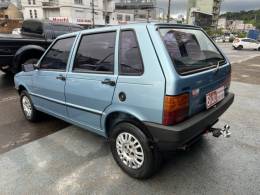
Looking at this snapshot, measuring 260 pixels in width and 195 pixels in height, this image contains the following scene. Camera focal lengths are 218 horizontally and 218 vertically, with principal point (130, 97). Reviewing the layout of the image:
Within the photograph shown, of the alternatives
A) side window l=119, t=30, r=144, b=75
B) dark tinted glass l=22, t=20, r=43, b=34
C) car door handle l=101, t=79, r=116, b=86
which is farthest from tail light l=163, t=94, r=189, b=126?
dark tinted glass l=22, t=20, r=43, b=34

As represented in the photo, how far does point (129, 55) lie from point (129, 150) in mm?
1070

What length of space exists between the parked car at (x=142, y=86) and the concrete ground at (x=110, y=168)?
0.24 meters

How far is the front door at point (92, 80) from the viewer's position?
250 cm

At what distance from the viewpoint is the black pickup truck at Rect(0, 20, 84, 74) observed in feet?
20.0

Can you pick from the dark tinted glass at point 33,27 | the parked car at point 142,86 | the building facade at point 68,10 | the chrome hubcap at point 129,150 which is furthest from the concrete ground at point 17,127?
the building facade at point 68,10

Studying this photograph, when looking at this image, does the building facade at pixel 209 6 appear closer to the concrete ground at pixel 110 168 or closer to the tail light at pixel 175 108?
the concrete ground at pixel 110 168

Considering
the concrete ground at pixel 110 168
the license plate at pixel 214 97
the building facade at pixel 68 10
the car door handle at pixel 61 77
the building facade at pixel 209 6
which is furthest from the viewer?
the building facade at pixel 209 6

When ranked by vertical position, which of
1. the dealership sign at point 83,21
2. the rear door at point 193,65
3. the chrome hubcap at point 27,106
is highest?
the dealership sign at point 83,21

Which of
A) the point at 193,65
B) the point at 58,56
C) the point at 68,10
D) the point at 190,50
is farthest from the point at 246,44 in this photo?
the point at 68,10

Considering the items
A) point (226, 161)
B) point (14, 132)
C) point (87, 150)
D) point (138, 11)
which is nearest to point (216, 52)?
point (226, 161)

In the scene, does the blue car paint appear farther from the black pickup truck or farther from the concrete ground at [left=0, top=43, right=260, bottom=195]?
the black pickup truck

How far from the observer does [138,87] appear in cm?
217

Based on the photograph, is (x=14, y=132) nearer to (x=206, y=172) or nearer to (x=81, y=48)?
(x=81, y=48)

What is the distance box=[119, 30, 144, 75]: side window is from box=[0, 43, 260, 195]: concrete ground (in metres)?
1.25
